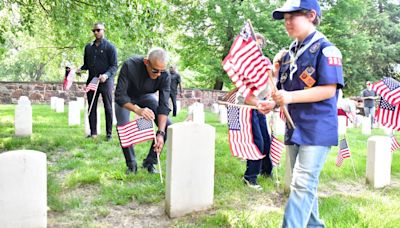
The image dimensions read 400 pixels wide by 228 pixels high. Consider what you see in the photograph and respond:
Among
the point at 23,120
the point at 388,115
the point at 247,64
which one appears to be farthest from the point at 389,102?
the point at 23,120

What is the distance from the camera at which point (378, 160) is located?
5543 mm

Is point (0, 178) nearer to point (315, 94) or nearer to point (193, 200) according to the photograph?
point (193, 200)

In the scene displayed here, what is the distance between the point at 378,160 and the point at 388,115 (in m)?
0.97

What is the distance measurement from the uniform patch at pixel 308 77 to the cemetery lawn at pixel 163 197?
5.01ft

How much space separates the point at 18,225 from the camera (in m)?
3.54

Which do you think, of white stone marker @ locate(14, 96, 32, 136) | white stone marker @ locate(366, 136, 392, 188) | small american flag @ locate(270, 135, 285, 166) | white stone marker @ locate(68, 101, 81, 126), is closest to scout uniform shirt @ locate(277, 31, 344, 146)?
small american flag @ locate(270, 135, 285, 166)

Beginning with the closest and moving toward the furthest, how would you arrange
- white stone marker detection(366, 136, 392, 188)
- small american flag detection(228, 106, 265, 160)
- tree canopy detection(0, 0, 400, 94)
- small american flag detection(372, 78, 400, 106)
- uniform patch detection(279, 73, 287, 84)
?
uniform patch detection(279, 73, 287, 84), small american flag detection(228, 106, 265, 160), white stone marker detection(366, 136, 392, 188), small american flag detection(372, 78, 400, 106), tree canopy detection(0, 0, 400, 94)

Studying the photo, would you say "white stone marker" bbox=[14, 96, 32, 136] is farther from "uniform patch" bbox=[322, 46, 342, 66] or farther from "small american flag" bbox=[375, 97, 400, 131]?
"uniform patch" bbox=[322, 46, 342, 66]

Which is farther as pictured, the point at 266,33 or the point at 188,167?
the point at 266,33

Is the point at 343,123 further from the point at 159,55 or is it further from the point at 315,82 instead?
the point at 315,82

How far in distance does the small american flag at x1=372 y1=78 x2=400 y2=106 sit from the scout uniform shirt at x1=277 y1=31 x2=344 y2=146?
3363mm

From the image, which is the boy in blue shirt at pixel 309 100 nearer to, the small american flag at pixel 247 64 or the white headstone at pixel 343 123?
the small american flag at pixel 247 64

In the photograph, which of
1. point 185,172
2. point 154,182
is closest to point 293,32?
point 185,172

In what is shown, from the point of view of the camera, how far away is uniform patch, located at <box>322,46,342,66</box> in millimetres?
2840
